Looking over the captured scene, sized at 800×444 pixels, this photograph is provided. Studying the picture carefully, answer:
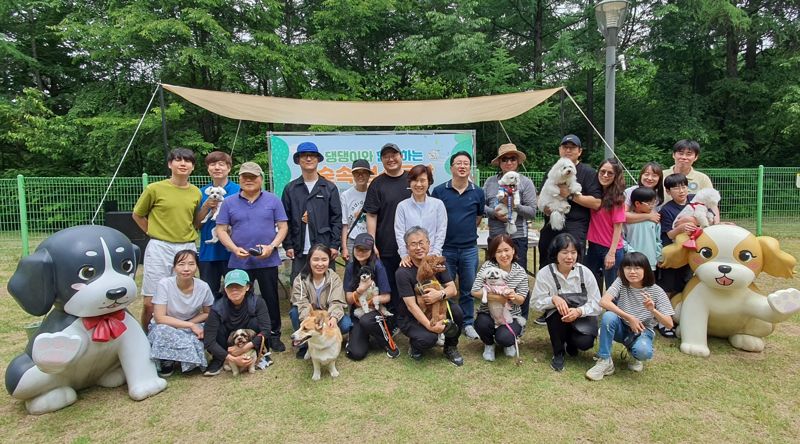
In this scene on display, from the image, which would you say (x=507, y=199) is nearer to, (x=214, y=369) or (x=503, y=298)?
(x=503, y=298)

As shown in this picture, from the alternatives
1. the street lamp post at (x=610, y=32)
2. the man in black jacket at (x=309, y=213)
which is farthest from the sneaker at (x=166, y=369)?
the street lamp post at (x=610, y=32)

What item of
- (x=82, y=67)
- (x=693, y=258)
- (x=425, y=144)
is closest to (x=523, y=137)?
(x=425, y=144)

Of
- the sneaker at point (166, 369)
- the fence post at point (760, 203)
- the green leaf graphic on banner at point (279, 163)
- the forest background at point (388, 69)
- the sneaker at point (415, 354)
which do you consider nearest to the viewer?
the sneaker at point (166, 369)

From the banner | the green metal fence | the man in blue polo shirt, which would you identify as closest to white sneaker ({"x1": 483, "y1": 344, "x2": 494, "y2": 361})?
the man in blue polo shirt

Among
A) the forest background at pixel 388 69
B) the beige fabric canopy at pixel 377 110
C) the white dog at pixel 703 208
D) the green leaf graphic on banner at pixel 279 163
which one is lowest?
the white dog at pixel 703 208

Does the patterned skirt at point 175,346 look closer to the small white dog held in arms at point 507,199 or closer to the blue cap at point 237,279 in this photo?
the blue cap at point 237,279

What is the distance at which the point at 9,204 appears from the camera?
26.6ft

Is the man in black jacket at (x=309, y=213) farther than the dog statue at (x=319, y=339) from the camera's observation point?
Yes

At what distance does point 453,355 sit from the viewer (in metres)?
3.35

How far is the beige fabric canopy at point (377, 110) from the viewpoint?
5738 millimetres

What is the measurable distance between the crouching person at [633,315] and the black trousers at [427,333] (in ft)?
3.17

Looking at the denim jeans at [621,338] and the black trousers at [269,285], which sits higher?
the black trousers at [269,285]

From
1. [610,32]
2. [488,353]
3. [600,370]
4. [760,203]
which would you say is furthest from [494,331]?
[760,203]

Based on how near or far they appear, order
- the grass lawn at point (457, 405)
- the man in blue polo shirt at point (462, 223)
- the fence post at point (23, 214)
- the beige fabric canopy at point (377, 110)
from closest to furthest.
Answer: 1. the grass lawn at point (457, 405)
2. the man in blue polo shirt at point (462, 223)
3. the beige fabric canopy at point (377, 110)
4. the fence post at point (23, 214)
